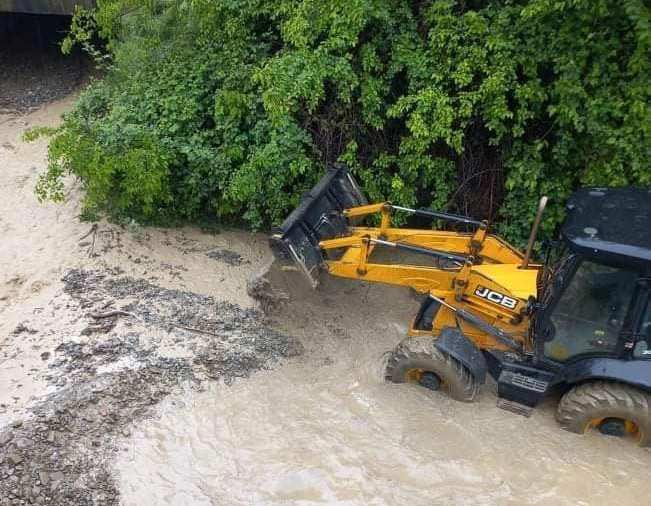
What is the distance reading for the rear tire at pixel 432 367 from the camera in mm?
5363

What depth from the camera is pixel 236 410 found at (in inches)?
211

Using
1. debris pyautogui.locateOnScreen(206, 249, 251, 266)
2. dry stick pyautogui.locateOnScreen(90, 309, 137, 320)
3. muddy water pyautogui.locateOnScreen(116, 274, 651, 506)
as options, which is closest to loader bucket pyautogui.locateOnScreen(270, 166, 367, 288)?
muddy water pyautogui.locateOnScreen(116, 274, 651, 506)

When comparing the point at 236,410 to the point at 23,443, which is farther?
the point at 236,410

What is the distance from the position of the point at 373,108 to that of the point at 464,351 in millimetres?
3287

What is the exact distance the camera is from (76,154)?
7430 mm

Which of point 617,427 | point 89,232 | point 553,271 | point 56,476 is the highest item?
point 553,271

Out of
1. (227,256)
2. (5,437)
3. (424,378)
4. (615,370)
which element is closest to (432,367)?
(424,378)

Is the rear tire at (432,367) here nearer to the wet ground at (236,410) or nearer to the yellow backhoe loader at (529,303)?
the yellow backhoe loader at (529,303)

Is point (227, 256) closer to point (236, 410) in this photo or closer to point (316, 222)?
point (316, 222)

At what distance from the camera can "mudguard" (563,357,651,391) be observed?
15.4 feet

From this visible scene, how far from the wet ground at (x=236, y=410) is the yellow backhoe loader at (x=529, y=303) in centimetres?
37

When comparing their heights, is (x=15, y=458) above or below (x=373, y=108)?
below

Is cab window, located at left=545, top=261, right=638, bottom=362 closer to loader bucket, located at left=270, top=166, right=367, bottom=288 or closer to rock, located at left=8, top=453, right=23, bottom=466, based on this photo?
loader bucket, located at left=270, top=166, right=367, bottom=288

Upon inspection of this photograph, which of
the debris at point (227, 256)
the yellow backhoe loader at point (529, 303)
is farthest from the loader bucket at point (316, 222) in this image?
the debris at point (227, 256)
